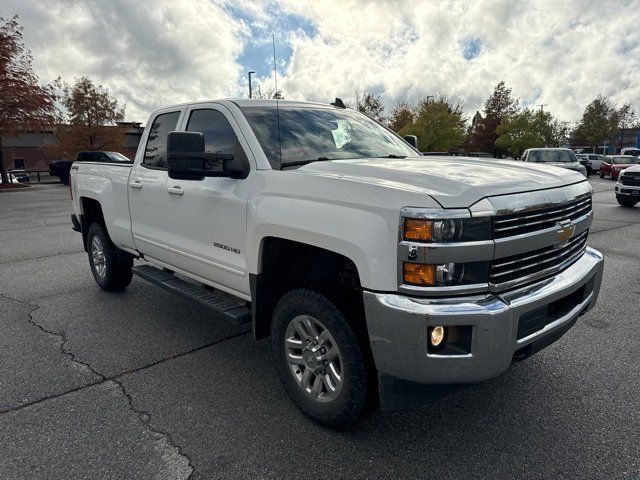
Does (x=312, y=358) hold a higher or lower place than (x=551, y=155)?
lower

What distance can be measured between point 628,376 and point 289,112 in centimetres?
→ 320

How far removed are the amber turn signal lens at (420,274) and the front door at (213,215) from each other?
1307 mm

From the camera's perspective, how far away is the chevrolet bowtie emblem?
2.54 m

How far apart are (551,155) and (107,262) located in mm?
17023

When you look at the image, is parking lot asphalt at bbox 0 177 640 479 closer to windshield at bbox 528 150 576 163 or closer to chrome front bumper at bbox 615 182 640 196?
chrome front bumper at bbox 615 182 640 196

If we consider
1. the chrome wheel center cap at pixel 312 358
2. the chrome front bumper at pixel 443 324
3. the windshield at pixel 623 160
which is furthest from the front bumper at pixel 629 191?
the windshield at pixel 623 160

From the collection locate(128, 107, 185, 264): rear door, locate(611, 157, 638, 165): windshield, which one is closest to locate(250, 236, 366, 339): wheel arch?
locate(128, 107, 185, 264): rear door

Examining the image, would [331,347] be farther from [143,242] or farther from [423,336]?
[143,242]

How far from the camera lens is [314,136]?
133 inches

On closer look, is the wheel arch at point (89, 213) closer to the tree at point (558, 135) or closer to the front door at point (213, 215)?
the front door at point (213, 215)

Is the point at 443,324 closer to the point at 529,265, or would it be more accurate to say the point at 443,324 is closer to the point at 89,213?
the point at 529,265

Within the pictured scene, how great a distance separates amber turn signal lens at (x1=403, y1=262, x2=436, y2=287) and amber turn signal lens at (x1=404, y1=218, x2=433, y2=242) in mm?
125

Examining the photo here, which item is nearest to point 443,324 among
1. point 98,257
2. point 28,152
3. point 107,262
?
point 107,262

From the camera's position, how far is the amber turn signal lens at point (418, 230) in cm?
207
